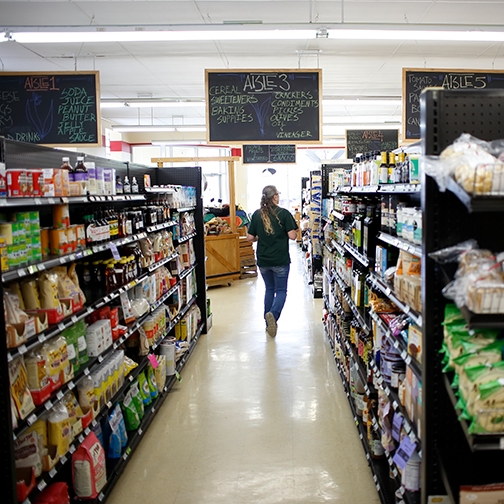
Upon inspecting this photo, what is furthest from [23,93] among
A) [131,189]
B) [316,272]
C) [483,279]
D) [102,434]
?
[483,279]

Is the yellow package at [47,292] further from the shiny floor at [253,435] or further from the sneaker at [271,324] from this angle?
the sneaker at [271,324]

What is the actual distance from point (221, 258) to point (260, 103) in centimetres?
440

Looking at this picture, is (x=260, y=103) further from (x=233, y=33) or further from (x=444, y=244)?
(x=444, y=244)

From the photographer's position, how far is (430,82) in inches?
275

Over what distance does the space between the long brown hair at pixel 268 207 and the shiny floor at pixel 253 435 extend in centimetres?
148

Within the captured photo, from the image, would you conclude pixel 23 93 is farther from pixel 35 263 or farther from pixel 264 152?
pixel 264 152

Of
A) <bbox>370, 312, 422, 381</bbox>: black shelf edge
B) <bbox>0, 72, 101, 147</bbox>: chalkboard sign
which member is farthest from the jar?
<bbox>0, 72, 101, 147</bbox>: chalkboard sign

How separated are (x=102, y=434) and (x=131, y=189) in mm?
2098

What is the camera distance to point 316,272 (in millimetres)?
9594

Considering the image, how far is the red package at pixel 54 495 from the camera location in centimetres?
276

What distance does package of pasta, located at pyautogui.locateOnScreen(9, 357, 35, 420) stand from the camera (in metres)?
2.48

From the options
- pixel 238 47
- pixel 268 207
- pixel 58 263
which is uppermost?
pixel 238 47

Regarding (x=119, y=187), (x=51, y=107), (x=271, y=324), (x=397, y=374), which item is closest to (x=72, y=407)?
(x=397, y=374)

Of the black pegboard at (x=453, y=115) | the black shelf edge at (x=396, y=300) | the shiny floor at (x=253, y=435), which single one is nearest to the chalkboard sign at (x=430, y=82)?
the shiny floor at (x=253, y=435)
